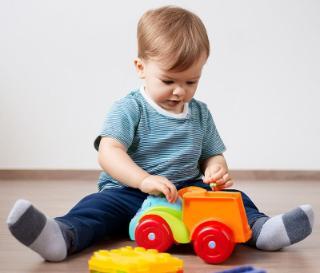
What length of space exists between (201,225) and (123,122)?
32cm

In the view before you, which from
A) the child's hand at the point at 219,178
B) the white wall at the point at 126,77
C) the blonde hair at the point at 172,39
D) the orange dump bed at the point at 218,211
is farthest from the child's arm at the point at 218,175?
the white wall at the point at 126,77

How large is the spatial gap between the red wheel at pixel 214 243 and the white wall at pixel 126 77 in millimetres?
1547

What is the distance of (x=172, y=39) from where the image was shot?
132 centimetres

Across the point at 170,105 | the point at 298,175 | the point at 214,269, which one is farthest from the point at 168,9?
the point at 298,175

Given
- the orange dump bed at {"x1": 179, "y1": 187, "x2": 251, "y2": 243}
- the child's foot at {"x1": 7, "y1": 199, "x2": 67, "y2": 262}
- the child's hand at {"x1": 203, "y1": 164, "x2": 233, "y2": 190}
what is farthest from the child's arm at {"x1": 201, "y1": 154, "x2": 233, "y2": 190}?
the child's foot at {"x1": 7, "y1": 199, "x2": 67, "y2": 262}

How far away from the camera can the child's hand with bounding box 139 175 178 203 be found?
1.17 metres

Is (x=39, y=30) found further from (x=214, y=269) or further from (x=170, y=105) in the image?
(x=214, y=269)

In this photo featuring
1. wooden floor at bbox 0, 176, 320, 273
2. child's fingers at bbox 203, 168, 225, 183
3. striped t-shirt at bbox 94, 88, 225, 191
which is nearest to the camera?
wooden floor at bbox 0, 176, 320, 273

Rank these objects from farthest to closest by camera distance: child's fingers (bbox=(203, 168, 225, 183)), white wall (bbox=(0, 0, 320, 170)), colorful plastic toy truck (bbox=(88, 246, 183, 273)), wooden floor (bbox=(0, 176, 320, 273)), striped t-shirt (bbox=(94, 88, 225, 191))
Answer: white wall (bbox=(0, 0, 320, 170)) < striped t-shirt (bbox=(94, 88, 225, 191)) < child's fingers (bbox=(203, 168, 225, 183)) < wooden floor (bbox=(0, 176, 320, 273)) < colorful plastic toy truck (bbox=(88, 246, 183, 273))

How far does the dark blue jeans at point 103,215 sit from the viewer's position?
1.18m

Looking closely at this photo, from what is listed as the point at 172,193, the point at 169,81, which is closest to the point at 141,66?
the point at 169,81

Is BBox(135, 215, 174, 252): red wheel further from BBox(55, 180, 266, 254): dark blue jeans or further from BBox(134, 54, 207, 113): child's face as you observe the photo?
BBox(134, 54, 207, 113): child's face

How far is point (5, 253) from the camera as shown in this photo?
120 centimetres

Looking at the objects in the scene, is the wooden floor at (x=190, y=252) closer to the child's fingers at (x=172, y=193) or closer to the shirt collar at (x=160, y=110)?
the child's fingers at (x=172, y=193)
